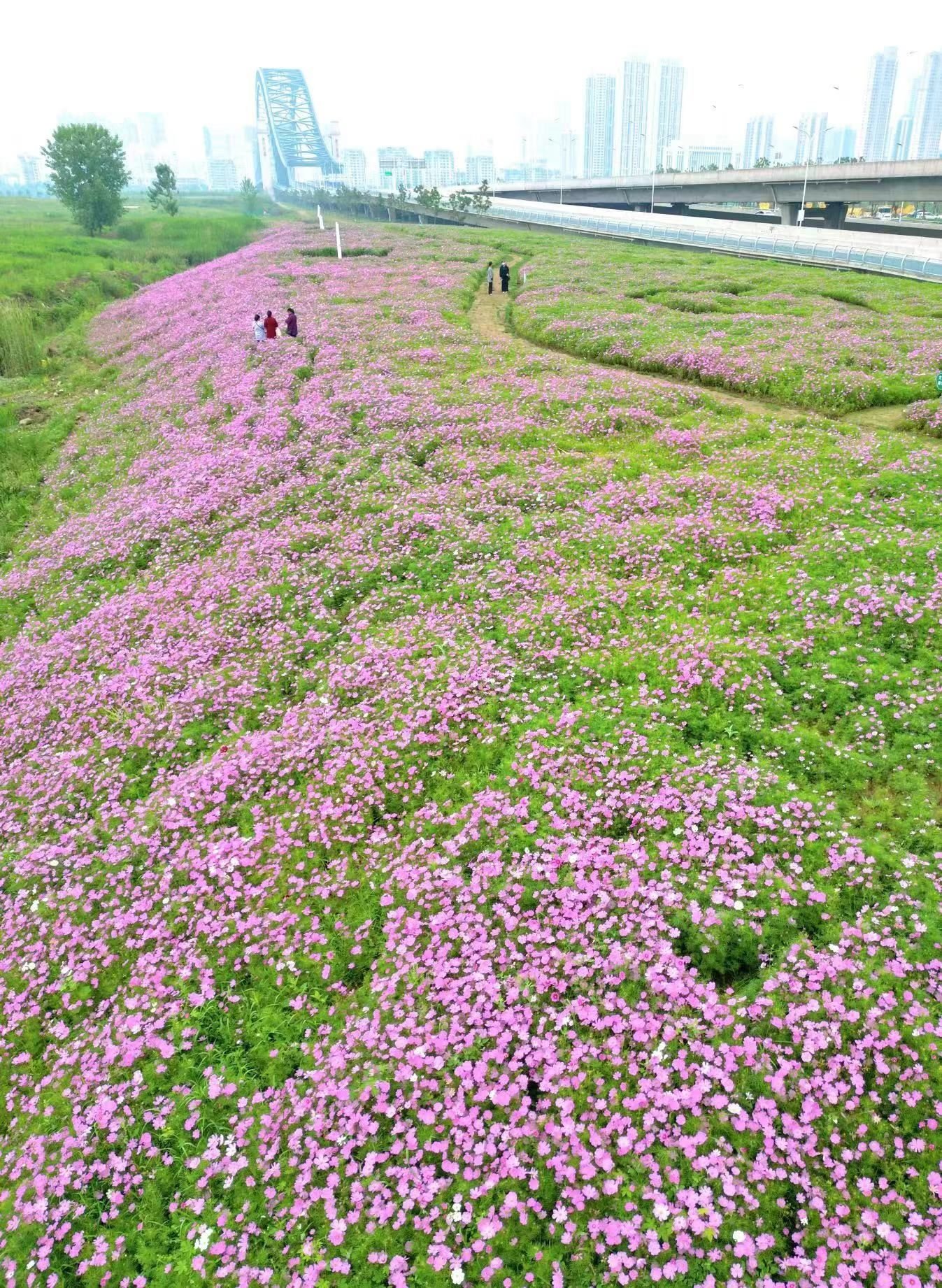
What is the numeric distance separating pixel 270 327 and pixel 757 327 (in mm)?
21594

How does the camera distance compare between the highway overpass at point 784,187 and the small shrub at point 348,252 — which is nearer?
the small shrub at point 348,252

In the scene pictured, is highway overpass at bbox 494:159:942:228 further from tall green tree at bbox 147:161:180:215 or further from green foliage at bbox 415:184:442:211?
tall green tree at bbox 147:161:180:215

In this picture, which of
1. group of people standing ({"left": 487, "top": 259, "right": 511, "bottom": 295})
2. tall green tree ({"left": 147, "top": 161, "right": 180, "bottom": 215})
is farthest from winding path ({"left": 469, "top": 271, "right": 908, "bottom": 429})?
tall green tree ({"left": 147, "top": 161, "right": 180, "bottom": 215})

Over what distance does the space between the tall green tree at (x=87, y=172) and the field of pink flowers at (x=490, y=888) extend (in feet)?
313

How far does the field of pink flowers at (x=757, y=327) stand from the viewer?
24219 millimetres

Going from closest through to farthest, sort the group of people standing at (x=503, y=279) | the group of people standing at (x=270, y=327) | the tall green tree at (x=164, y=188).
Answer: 1. the group of people standing at (x=270, y=327)
2. the group of people standing at (x=503, y=279)
3. the tall green tree at (x=164, y=188)

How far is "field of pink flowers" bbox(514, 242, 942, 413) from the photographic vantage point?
24219mm

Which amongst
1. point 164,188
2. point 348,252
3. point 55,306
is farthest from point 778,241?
point 164,188

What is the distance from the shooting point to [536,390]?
2514 cm

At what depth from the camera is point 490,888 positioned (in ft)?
28.3

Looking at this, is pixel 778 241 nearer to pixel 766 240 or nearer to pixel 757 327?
pixel 766 240

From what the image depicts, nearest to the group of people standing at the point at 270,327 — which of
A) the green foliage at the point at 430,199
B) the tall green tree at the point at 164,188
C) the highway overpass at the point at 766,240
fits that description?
the highway overpass at the point at 766,240

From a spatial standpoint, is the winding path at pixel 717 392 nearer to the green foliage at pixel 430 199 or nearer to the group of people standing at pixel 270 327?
the group of people standing at pixel 270 327

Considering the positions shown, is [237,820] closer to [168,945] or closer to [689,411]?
[168,945]
